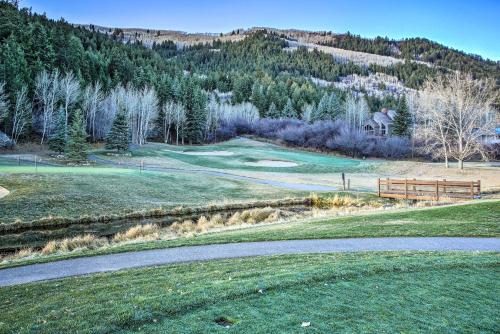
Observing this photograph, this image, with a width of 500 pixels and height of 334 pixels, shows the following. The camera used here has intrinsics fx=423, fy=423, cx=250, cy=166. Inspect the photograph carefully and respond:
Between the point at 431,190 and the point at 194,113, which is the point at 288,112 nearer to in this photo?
the point at 194,113

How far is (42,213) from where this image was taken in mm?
27172

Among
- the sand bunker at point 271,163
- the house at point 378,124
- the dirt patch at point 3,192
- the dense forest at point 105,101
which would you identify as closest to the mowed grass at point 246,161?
the sand bunker at point 271,163

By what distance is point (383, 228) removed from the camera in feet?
59.4

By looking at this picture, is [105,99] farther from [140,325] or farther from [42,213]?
[140,325]

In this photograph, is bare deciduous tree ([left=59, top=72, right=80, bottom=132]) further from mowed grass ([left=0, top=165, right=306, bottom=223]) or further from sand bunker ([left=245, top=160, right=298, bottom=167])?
Answer: mowed grass ([left=0, top=165, right=306, bottom=223])

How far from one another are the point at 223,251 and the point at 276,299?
22.8 ft

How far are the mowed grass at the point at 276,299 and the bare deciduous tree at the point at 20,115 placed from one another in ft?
193

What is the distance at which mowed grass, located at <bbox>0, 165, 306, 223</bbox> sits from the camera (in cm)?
2831

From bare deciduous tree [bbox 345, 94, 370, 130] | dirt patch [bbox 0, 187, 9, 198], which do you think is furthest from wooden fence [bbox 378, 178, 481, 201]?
bare deciduous tree [bbox 345, 94, 370, 130]

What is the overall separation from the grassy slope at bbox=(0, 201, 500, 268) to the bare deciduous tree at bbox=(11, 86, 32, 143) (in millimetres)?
53651

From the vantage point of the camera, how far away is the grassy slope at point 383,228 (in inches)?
649

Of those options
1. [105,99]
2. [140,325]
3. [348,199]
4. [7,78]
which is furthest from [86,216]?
[105,99]

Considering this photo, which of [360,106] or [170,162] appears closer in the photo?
[170,162]

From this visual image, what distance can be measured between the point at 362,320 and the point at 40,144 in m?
67.5
